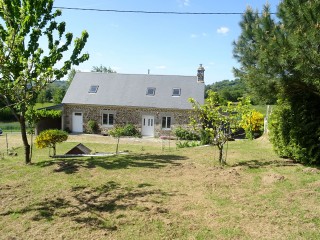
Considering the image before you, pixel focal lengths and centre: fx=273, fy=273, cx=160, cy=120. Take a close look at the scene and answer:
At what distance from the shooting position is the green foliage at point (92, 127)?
25875 mm

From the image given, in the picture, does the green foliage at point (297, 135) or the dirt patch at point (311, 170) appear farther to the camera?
the green foliage at point (297, 135)

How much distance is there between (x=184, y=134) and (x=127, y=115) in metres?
5.71

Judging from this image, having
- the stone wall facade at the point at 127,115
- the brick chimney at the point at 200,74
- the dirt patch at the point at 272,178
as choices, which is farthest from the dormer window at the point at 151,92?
the dirt patch at the point at 272,178

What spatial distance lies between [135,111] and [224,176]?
59.3 feet

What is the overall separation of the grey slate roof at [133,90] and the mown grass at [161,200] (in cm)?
1556

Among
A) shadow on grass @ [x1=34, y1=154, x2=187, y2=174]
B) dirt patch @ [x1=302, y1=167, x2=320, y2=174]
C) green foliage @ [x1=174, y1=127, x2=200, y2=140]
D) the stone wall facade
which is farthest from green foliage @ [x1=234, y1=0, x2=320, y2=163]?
the stone wall facade

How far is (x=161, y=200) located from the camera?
6730 millimetres

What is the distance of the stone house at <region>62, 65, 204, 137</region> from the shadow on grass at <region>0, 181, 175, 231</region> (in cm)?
1774

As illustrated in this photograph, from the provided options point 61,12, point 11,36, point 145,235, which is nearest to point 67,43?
point 61,12

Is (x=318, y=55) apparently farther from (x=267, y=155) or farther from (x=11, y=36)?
(x=11, y=36)

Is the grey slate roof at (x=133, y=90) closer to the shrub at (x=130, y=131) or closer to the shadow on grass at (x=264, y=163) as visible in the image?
the shrub at (x=130, y=131)

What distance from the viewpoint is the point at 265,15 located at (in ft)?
23.9

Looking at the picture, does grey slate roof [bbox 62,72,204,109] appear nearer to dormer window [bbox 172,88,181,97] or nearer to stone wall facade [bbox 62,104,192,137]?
dormer window [bbox 172,88,181,97]

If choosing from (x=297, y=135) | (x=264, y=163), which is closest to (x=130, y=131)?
(x=264, y=163)
